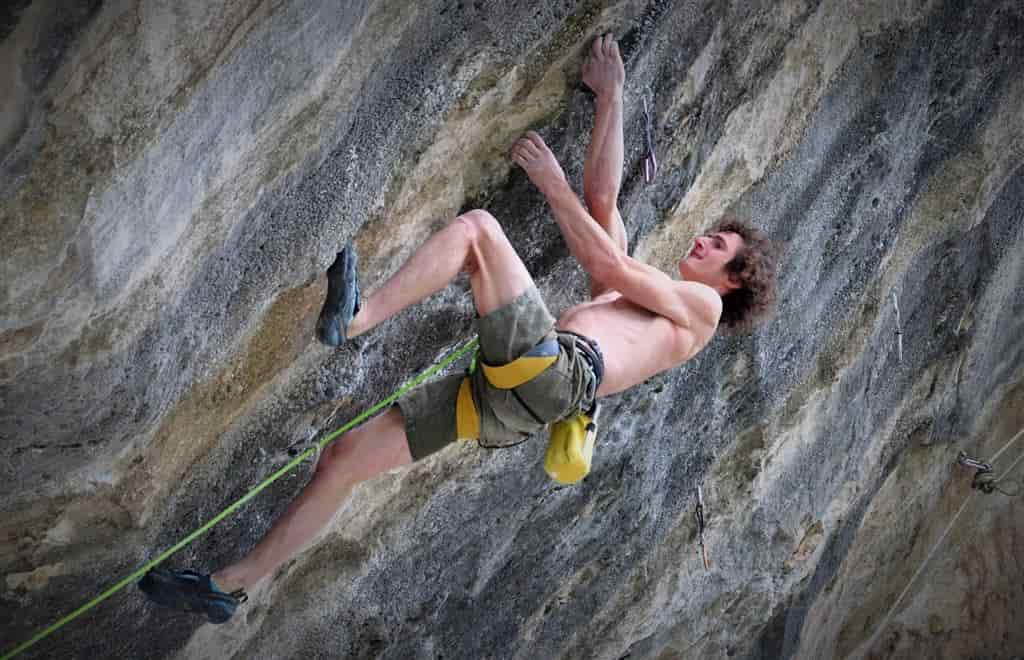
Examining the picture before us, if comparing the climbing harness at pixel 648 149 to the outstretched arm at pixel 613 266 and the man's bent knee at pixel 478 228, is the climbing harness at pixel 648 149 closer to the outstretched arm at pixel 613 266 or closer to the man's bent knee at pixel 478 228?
the outstretched arm at pixel 613 266

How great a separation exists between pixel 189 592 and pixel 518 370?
1.08 meters

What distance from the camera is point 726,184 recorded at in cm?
489

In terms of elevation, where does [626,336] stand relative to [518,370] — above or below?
below

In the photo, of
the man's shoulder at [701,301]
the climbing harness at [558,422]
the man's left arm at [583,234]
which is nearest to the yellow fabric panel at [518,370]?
the climbing harness at [558,422]

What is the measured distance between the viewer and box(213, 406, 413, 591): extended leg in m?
3.76

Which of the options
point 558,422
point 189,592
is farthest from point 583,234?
point 189,592

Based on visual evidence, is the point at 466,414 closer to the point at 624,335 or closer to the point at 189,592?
the point at 624,335

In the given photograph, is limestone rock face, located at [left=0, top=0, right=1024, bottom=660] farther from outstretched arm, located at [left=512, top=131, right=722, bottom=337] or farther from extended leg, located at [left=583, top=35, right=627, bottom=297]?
outstretched arm, located at [left=512, top=131, right=722, bottom=337]

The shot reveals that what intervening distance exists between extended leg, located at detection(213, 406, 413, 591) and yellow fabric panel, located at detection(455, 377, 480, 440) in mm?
154

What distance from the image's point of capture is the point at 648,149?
4449mm

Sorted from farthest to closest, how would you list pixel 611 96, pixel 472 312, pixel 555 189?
pixel 472 312 → pixel 611 96 → pixel 555 189

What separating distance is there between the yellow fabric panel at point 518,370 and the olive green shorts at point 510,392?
16 millimetres

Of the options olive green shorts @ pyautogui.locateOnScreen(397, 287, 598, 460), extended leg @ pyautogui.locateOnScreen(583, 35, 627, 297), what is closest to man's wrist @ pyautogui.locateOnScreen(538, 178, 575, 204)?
extended leg @ pyautogui.locateOnScreen(583, 35, 627, 297)

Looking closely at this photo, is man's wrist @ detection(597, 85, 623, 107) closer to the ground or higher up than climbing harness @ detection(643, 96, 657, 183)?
higher up
